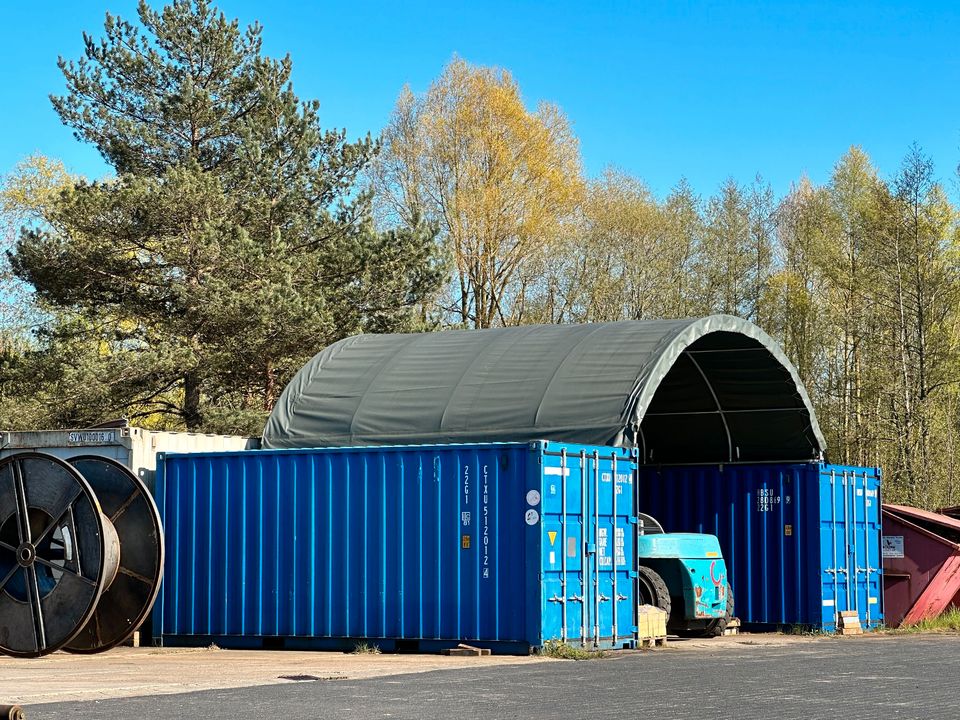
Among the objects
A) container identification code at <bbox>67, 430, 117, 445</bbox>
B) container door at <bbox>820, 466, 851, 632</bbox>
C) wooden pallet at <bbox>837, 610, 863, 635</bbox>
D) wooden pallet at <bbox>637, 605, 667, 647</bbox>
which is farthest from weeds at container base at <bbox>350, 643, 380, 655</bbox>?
wooden pallet at <bbox>837, 610, 863, 635</bbox>

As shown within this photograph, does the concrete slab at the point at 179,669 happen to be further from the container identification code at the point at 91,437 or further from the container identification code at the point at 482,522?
the container identification code at the point at 91,437

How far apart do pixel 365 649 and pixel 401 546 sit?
1.44 m

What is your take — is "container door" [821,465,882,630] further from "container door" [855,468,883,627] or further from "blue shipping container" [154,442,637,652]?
"blue shipping container" [154,442,637,652]

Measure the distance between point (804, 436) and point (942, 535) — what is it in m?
3.94

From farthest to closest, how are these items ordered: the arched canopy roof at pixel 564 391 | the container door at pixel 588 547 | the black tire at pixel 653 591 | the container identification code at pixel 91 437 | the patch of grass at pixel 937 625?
the patch of grass at pixel 937 625
the black tire at pixel 653 591
the arched canopy roof at pixel 564 391
the container identification code at pixel 91 437
the container door at pixel 588 547

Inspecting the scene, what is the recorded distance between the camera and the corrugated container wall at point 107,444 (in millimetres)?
20438

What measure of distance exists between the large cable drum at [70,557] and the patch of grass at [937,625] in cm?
1301

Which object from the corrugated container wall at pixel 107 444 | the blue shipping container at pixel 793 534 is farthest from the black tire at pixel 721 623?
the corrugated container wall at pixel 107 444

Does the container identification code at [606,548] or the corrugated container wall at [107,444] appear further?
the corrugated container wall at [107,444]

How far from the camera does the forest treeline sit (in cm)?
A: 3381

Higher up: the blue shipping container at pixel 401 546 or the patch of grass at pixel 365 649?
the blue shipping container at pixel 401 546

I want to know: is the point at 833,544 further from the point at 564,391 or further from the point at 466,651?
the point at 466,651

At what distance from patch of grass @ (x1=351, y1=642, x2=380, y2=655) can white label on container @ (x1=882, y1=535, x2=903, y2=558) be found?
10.7m

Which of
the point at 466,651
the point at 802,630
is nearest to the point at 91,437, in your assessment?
the point at 466,651
